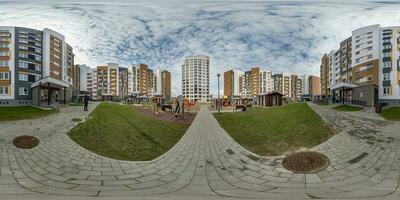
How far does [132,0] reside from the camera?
2062 mm

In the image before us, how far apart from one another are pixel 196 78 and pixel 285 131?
1.05 meters

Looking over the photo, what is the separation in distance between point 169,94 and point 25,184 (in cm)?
165

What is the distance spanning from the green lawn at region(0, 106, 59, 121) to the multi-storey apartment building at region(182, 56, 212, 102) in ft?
4.61

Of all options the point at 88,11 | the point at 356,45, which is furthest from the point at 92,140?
the point at 356,45

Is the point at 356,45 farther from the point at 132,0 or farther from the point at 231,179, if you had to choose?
the point at 132,0

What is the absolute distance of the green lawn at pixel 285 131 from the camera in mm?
2121

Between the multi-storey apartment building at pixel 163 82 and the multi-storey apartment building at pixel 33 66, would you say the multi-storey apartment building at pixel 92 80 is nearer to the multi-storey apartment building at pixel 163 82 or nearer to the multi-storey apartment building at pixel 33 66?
the multi-storey apartment building at pixel 33 66

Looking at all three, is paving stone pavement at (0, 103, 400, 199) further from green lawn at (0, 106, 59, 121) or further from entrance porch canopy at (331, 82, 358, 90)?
entrance porch canopy at (331, 82, 358, 90)

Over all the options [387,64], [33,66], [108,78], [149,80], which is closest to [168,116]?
[149,80]

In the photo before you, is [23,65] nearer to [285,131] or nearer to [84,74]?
[84,74]

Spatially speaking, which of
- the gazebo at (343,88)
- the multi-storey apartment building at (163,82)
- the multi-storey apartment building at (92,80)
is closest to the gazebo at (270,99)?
the gazebo at (343,88)

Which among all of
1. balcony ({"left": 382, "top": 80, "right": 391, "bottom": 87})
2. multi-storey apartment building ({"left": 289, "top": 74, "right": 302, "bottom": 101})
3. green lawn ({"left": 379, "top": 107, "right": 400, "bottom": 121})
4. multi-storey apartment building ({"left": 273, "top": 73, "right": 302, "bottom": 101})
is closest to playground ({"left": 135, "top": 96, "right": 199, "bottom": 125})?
multi-storey apartment building ({"left": 273, "top": 73, "right": 302, "bottom": 101})

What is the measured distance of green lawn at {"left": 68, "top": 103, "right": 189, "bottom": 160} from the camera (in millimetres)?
2143

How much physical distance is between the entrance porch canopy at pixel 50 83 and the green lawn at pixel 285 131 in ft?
5.45
